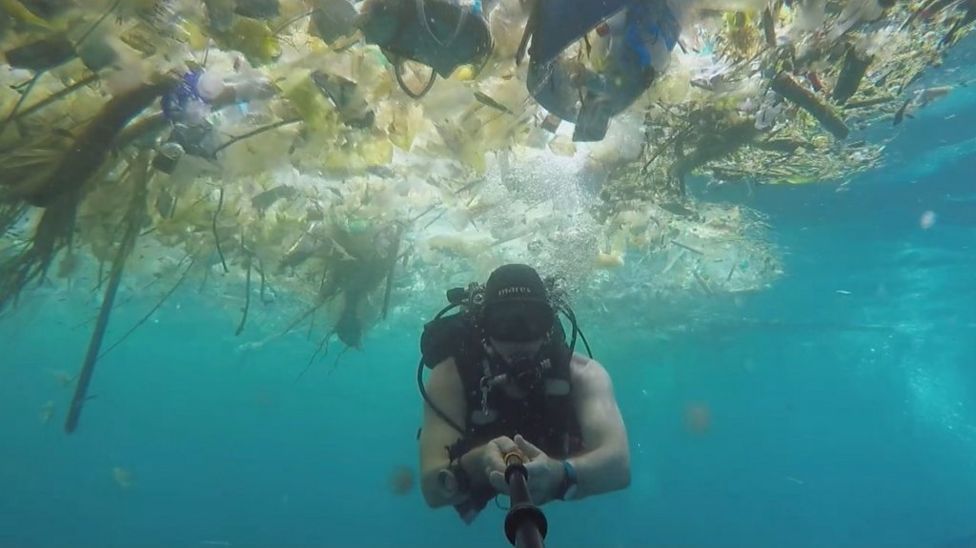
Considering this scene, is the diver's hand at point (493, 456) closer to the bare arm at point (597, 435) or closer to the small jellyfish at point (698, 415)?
the bare arm at point (597, 435)

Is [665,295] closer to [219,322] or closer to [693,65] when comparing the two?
[693,65]

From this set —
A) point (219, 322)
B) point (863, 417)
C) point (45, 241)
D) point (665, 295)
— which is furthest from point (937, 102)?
point (863, 417)

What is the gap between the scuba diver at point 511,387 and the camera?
3.15 metres

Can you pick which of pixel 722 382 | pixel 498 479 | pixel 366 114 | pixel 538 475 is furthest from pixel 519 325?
pixel 722 382

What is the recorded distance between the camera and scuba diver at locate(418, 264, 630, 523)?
10.3ft

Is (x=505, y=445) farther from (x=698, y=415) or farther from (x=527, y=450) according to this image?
(x=698, y=415)

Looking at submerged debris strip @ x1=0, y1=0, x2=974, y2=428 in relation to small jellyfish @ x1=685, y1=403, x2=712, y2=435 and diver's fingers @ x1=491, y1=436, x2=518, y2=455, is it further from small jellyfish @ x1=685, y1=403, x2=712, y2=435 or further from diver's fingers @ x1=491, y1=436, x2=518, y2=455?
small jellyfish @ x1=685, y1=403, x2=712, y2=435

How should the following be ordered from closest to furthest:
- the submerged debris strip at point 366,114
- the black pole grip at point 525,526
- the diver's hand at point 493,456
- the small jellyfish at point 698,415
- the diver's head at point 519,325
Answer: the black pole grip at point 525,526, the diver's hand at point 493,456, the diver's head at point 519,325, the submerged debris strip at point 366,114, the small jellyfish at point 698,415

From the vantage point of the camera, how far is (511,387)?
338 cm

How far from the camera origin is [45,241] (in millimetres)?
4621

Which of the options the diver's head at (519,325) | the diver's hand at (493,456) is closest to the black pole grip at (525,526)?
the diver's hand at (493,456)

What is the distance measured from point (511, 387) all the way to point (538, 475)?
3.23 feet

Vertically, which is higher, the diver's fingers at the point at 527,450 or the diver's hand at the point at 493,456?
the diver's fingers at the point at 527,450

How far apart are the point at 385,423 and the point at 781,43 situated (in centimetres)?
12328
